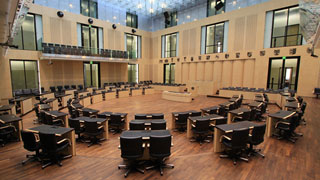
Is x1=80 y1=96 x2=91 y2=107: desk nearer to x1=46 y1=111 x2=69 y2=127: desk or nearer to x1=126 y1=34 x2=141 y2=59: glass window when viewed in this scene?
x1=46 y1=111 x2=69 y2=127: desk

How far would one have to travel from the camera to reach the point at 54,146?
342 centimetres

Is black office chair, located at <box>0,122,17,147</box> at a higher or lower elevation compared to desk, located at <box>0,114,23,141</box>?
lower

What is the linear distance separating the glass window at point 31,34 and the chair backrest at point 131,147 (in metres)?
14.2

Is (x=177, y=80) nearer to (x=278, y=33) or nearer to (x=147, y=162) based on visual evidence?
(x=278, y=33)

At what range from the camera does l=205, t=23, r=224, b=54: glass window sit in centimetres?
1573

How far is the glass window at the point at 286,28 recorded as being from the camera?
12.0 m

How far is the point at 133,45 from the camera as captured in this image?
20.2 m

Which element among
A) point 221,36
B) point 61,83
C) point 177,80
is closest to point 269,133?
point 221,36

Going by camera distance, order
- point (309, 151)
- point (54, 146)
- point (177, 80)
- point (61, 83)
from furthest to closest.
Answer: point (177, 80)
point (61, 83)
point (309, 151)
point (54, 146)

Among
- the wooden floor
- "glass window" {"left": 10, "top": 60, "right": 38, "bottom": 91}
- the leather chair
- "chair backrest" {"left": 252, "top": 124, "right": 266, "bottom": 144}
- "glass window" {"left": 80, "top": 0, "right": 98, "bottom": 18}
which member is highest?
"glass window" {"left": 80, "top": 0, "right": 98, "bottom": 18}

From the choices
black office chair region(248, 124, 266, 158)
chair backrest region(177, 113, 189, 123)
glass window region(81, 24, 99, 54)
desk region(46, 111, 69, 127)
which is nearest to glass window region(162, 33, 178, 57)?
glass window region(81, 24, 99, 54)

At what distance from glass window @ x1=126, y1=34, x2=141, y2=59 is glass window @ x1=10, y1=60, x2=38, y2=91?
935cm

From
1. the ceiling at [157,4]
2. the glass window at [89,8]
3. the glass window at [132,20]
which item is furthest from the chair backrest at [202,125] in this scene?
the glass window at [132,20]

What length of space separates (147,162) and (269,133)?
4.00m
